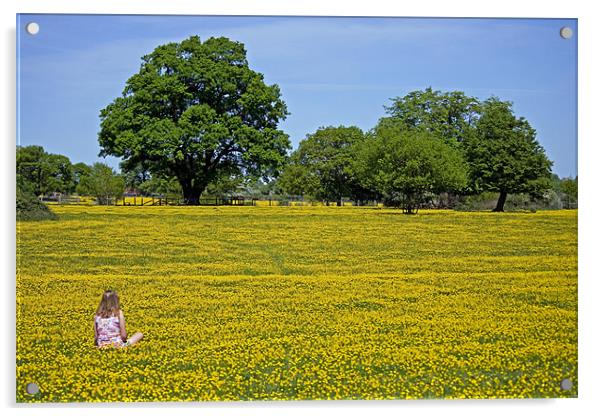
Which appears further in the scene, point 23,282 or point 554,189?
point 554,189

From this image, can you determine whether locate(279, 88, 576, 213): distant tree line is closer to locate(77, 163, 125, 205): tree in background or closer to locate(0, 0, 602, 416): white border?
locate(0, 0, 602, 416): white border

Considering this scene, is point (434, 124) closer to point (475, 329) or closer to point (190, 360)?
point (475, 329)

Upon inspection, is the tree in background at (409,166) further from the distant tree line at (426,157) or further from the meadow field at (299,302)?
the meadow field at (299,302)

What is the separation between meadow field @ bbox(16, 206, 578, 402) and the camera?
7.16m

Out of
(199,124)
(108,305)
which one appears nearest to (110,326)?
(108,305)

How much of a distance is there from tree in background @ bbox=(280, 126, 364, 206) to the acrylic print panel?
0.09ft

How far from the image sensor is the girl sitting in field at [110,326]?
7.37 meters

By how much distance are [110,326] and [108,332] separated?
0.06 m

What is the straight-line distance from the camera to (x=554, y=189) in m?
8.28

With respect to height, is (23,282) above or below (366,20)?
below

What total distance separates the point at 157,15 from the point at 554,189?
442 cm

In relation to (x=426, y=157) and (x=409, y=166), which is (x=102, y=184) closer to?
(x=409, y=166)

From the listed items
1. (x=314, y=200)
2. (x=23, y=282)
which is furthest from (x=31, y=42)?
(x=314, y=200)

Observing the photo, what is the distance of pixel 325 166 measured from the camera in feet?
28.8
